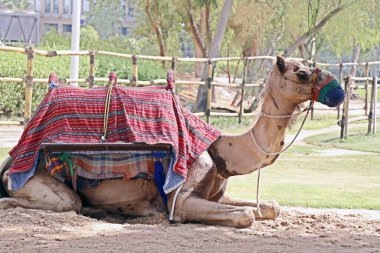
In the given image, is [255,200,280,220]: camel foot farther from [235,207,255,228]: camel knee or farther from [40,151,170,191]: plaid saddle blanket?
[40,151,170,191]: plaid saddle blanket

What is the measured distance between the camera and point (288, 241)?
7.34m

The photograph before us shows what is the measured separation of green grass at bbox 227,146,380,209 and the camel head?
241 cm

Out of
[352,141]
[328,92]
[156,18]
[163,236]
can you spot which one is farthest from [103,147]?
[156,18]

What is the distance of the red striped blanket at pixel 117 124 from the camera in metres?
8.12

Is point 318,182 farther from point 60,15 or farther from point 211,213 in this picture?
point 60,15

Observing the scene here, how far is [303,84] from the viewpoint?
8.09 m

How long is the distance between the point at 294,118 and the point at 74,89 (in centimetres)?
190

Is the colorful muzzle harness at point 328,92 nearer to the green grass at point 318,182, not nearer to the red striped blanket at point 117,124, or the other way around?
the red striped blanket at point 117,124

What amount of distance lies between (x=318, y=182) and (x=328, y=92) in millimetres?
5358

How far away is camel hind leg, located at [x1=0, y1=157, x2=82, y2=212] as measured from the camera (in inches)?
319

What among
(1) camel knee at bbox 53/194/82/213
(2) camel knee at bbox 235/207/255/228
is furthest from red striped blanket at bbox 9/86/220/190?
(2) camel knee at bbox 235/207/255/228

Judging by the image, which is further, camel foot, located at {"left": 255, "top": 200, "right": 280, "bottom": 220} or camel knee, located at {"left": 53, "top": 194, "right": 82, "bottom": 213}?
camel foot, located at {"left": 255, "top": 200, "right": 280, "bottom": 220}

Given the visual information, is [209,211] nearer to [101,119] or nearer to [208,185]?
[208,185]

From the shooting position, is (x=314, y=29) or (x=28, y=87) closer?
(x=28, y=87)
